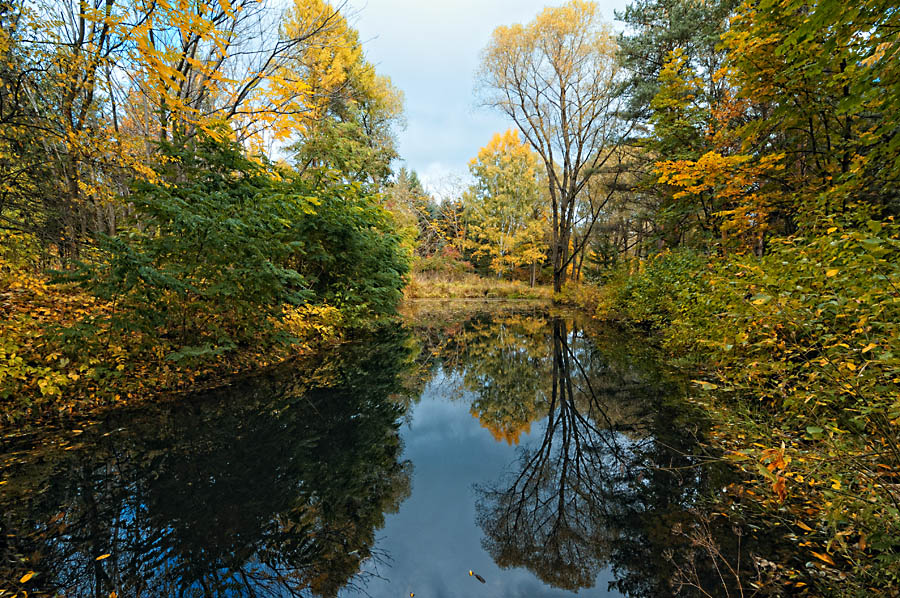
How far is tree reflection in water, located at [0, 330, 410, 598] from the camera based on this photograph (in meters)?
1.85

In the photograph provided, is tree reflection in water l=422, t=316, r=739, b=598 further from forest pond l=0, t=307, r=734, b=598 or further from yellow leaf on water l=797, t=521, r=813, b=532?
yellow leaf on water l=797, t=521, r=813, b=532

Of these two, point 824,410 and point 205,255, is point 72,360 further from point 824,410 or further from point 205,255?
point 824,410

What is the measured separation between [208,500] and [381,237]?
7.85 metres

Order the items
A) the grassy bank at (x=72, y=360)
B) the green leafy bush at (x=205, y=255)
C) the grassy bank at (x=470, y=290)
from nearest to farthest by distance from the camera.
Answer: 1. the grassy bank at (x=72, y=360)
2. the green leafy bush at (x=205, y=255)
3. the grassy bank at (x=470, y=290)

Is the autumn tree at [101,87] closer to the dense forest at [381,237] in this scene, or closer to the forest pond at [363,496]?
the dense forest at [381,237]

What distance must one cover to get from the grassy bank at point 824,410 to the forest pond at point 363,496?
1.24 ft

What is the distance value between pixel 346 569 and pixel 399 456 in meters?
1.49

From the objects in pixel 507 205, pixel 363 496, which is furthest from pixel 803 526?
pixel 507 205

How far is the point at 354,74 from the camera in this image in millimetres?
18188

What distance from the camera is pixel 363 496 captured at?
105 inches

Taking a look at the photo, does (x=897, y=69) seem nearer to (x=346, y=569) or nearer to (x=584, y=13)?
(x=346, y=569)

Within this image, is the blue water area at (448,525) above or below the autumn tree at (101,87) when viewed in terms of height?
below

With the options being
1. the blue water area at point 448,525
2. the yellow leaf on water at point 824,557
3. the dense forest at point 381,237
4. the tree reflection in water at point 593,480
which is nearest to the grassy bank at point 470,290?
the dense forest at point 381,237

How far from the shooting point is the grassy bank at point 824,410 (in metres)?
1.63
